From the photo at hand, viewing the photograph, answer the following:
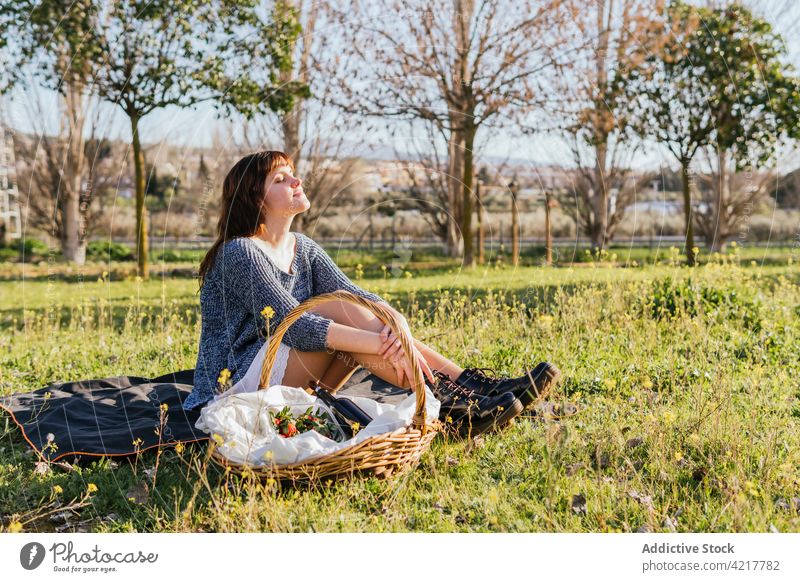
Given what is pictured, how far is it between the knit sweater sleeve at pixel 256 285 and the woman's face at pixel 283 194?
0.19 m

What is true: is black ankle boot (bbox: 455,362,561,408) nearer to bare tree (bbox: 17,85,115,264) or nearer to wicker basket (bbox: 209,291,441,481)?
wicker basket (bbox: 209,291,441,481)

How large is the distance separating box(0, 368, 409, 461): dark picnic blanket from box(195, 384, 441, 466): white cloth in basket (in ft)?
0.89

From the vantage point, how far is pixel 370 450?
2.17m

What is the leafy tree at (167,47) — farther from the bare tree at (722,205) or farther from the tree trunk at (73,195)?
the bare tree at (722,205)

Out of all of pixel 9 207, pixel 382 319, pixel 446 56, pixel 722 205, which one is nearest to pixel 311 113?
pixel 446 56

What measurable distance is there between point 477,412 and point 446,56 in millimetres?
4166

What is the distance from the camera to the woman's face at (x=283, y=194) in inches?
109

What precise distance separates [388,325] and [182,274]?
26.1 feet

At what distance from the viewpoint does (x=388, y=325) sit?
241 centimetres

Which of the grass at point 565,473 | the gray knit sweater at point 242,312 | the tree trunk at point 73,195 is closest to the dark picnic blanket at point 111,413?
the grass at point 565,473

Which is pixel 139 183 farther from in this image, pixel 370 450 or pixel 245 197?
pixel 370 450
